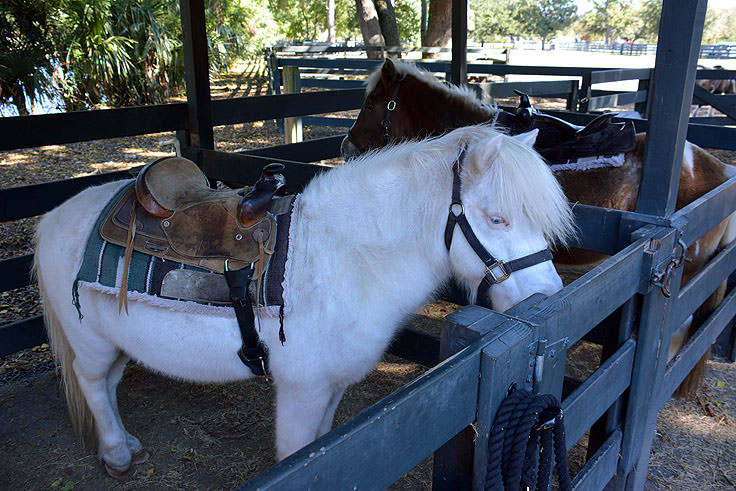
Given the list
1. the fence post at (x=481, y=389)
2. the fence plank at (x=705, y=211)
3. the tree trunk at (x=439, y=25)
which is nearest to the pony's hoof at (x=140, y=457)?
the fence post at (x=481, y=389)

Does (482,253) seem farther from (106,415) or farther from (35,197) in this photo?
(35,197)

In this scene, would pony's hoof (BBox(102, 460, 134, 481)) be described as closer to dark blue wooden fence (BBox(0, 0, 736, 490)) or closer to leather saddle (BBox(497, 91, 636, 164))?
dark blue wooden fence (BBox(0, 0, 736, 490))

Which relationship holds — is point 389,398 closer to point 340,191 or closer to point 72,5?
point 340,191

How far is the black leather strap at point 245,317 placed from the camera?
195cm

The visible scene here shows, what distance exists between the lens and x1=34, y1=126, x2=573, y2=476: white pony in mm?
1773

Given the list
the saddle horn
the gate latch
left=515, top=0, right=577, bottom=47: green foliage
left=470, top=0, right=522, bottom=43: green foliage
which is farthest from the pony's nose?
left=515, top=0, right=577, bottom=47: green foliage

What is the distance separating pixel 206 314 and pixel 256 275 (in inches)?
10.7

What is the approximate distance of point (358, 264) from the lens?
1976 mm

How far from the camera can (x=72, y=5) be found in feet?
33.6

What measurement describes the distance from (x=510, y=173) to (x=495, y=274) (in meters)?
0.35

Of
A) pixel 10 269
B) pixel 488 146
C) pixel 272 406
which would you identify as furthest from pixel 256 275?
pixel 10 269

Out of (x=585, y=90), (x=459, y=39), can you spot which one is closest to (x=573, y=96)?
(x=585, y=90)

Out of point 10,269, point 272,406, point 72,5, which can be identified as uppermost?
point 72,5

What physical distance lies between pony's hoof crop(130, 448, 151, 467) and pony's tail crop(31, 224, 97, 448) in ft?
0.73
